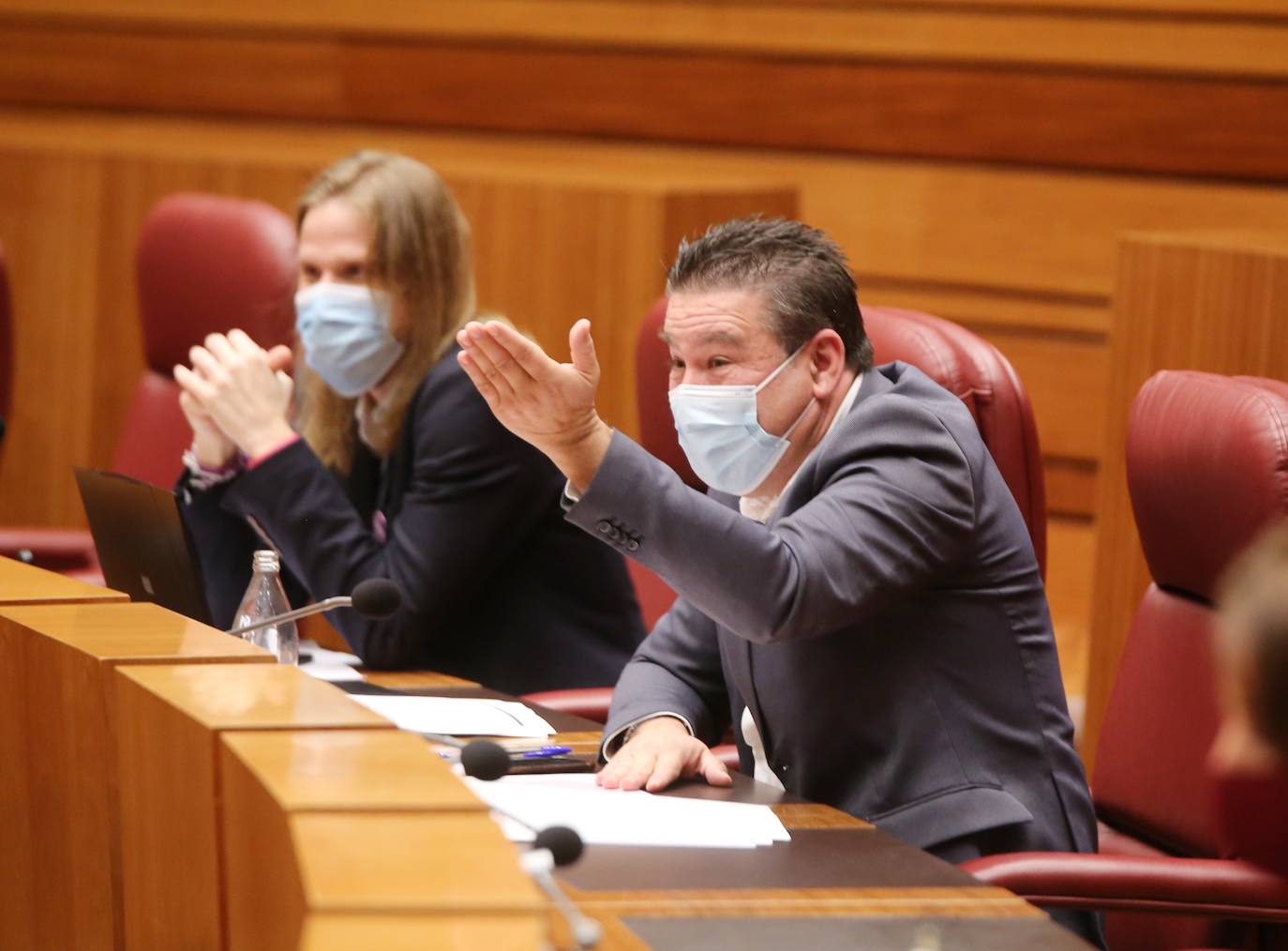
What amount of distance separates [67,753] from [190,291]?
199 centimetres

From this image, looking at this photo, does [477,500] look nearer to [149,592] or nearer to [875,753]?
[149,592]

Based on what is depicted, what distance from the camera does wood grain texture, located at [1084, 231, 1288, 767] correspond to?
8.45ft

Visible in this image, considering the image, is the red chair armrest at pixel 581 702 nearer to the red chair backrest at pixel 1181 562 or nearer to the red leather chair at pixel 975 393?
the red leather chair at pixel 975 393

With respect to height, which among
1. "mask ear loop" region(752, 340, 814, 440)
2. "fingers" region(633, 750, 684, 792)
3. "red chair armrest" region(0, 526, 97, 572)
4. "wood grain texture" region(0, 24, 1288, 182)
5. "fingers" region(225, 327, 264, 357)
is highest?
"wood grain texture" region(0, 24, 1288, 182)

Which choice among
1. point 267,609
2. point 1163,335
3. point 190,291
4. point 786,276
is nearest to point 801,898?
A: point 786,276

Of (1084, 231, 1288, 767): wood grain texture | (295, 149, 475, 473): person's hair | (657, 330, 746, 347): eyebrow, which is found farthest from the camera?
(1084, 231, 1288, 767): wood grain texture

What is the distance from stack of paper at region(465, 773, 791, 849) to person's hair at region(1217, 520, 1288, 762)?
69 cm

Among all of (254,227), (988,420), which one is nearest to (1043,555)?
(988,420)

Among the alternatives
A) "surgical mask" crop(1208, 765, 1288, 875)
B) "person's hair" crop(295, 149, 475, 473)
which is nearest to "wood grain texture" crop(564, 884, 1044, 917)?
"surgical mask" crop(1208, 765, 1288, 875)

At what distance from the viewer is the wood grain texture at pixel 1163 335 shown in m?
2.58

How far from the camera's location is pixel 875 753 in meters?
1.76

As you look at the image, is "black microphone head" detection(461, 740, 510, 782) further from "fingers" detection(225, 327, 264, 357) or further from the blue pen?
"fingers" detection(225, 327, 264, 357)

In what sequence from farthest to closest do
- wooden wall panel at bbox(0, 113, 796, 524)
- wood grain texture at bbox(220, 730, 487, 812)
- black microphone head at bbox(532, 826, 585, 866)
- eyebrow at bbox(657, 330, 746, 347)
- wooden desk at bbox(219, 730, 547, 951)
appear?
wooden wall panel at bbox(0, 113, 796, 524) < eyebrow at bbox(657, 330, 746, 347) < black microphone head at bbox(532, 826, 585, 866) < wood grain texture at bbox(220, 730, 487, 812) < wooden desk at bbox(219, 730, 547, 951)

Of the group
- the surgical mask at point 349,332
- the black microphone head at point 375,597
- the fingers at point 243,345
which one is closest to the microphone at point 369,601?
the black microphone head at point 375,597
